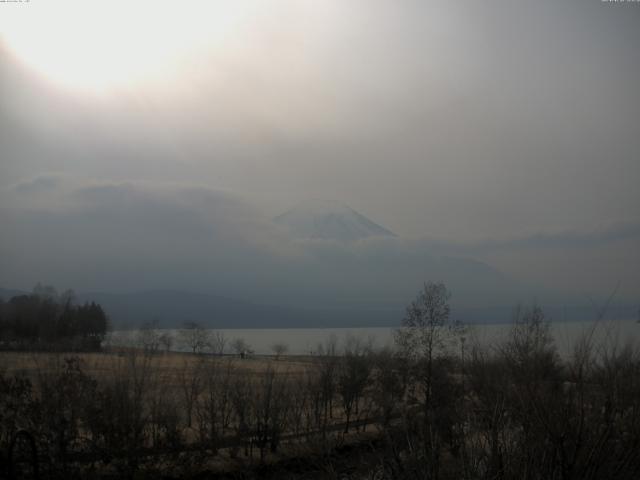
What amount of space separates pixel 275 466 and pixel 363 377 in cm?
1777

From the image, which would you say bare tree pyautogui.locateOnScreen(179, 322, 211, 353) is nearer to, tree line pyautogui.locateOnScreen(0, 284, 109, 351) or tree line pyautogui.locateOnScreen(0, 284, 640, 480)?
tree line pyautogui.locateOnScreen(0, 284, 640, 480)

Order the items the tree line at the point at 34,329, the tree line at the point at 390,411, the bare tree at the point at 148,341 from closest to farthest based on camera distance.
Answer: the tree line at the point at 390,411
the tree line at the point at 34,329
the bare tree at the point at 148,341

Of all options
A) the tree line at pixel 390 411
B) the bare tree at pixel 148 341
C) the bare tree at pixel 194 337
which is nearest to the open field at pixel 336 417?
the tree line at pixel 390 411

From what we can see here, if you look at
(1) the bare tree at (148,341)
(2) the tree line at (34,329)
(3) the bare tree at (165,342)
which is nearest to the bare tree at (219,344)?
(3) the bare tree at (165,342)

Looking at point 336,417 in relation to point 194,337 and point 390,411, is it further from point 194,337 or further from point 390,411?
point 194,337

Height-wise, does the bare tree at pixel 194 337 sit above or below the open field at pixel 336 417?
below

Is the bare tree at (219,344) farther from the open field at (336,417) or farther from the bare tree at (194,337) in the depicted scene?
the open field at (336,417)

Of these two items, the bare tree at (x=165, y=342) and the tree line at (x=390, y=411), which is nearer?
the tree line at (x=390, y=411)

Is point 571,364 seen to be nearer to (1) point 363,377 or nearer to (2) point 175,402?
(2) point 175,402

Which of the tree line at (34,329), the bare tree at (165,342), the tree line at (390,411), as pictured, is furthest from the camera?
the bare tree at (165,342)

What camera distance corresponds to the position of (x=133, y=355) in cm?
2422

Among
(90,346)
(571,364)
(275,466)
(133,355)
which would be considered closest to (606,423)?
(571,364)

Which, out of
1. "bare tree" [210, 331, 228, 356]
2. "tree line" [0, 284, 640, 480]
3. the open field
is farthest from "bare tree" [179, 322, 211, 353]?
the open field

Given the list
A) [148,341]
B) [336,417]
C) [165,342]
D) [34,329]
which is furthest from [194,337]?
[34,329]
